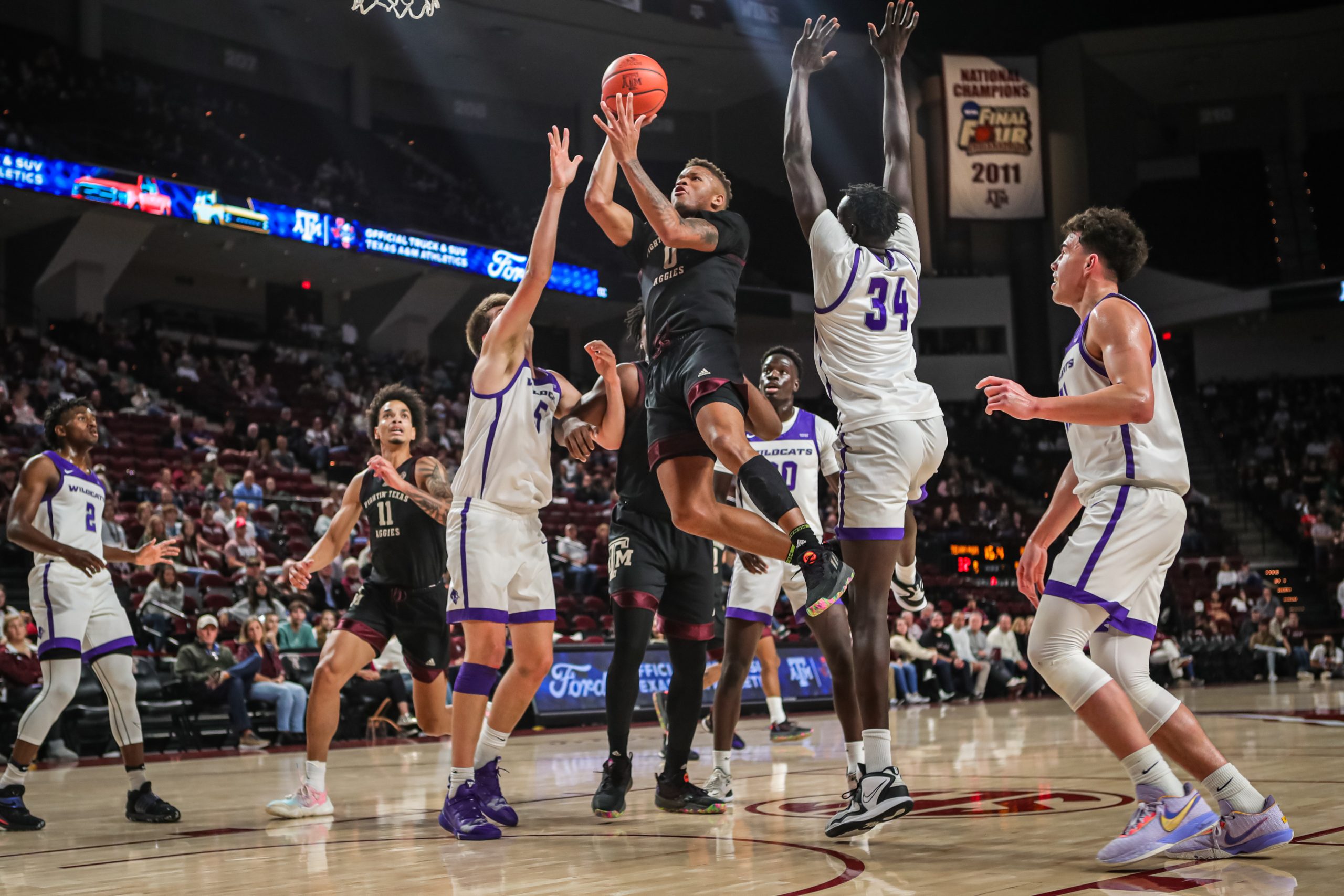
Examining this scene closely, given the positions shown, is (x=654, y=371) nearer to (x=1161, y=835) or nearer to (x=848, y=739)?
(x=848, y=739)

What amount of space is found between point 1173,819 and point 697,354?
2283mm

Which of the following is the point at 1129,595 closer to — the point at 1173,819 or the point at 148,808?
the point at 1173,819

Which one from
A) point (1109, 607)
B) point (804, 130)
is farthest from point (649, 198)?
point (1109, 607)

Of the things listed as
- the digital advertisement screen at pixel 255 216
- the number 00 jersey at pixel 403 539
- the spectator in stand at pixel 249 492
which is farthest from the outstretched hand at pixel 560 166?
the digital advertisement screen at pixel 255 216

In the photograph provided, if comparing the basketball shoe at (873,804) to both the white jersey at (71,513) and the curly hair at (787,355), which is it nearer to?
the curly hair at (787,355)

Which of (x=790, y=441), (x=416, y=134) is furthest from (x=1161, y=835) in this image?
(x=416, y=134)

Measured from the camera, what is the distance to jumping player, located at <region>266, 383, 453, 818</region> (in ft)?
18.9

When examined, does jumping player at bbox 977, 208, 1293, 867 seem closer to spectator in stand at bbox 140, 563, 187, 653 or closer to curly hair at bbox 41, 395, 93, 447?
curly hair at bbox 41, 395, 93, 447

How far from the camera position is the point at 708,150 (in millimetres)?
34156

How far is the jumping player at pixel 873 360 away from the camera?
4.48 meters

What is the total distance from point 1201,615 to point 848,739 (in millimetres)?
18339

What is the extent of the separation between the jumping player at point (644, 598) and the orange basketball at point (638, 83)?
1.00 metres

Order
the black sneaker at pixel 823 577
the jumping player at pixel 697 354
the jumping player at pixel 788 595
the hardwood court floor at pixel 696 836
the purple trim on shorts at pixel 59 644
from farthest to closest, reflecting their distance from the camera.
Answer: the purple trim on shorts at pixel 59 644
the jumping player at pixel 788 595
the jumping player at pixel 697 354
the black sneaker at pixel 823 577
the hardwood court floor at pixel 696 836

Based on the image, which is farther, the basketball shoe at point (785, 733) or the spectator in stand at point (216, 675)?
the spectator in stand at point (216, 675)
